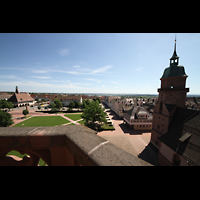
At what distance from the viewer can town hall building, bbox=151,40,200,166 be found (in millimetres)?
10492

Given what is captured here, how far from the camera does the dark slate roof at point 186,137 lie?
9866 mm

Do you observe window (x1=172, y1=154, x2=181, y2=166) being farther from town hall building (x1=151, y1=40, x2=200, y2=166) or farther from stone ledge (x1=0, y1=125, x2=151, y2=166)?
stone ledge (x1=0, y1=125, x2=151, y2=166)

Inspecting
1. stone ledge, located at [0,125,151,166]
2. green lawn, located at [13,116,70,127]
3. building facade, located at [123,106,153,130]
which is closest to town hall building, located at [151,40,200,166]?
building facade, located at [123,106,153,130]

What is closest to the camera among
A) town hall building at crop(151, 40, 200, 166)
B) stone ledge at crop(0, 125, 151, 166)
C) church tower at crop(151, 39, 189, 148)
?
stone ledge at crop(0, 125, 151, 166)

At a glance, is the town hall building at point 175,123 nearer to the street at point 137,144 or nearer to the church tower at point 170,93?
the church tower at point 170,93

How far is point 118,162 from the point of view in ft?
4.14

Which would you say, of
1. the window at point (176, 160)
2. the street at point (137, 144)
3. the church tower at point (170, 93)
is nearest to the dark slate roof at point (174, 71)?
the church tower at point (170, 93)

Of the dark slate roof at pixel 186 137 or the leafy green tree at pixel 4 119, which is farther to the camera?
the leafy green tree at pixel 4 119

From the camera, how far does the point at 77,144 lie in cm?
169
